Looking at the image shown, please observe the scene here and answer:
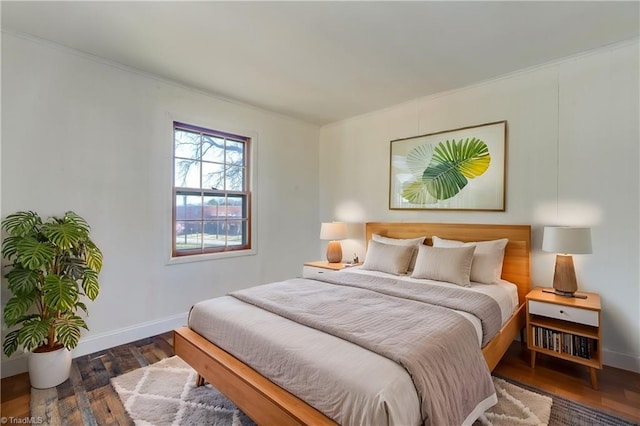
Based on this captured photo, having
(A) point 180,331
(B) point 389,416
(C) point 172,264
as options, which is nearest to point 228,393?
(A) point 180,331

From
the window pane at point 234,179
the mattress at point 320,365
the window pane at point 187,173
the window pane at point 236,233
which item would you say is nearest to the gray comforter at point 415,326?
the mattress at point 320,365

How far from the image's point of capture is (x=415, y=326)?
66.9 inches

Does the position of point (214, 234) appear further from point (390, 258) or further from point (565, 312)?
point (565, 312)

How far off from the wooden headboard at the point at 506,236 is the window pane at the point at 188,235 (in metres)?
2.37

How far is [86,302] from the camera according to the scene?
2.71 metres

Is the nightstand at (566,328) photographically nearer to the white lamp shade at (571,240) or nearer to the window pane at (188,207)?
the white lamp shade at (571,240)

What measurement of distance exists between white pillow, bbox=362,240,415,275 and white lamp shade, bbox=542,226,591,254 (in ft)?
3.92

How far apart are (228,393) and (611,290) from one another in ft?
9.84

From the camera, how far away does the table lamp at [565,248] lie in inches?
93.4

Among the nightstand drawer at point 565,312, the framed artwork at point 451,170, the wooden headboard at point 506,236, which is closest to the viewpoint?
the nightstand drawer at point 565,312

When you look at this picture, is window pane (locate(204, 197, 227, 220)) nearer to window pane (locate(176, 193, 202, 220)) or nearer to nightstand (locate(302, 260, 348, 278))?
window pane (locate(176, 193, 202, 220))

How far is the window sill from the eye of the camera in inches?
129

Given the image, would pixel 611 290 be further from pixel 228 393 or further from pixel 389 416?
pixel 228 393

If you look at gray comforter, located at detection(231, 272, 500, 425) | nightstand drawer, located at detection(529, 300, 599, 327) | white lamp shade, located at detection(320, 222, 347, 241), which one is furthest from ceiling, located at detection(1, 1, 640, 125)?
nightstand drawer, located at detection(529, 300, 599, 327)
